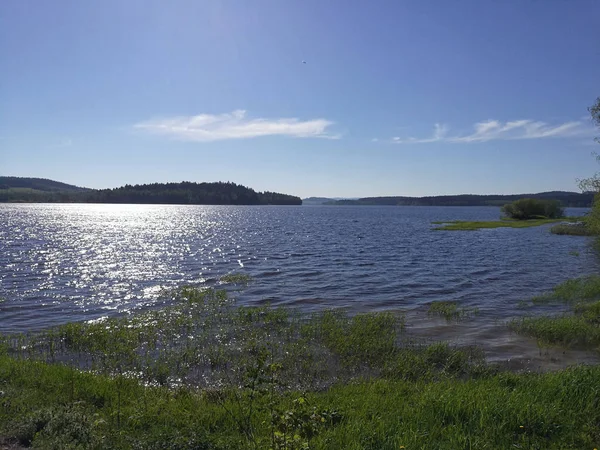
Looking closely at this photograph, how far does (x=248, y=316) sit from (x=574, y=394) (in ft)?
43.6

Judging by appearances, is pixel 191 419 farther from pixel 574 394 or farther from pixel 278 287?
pixel 278 287

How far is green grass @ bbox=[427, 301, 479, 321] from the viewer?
806 inches

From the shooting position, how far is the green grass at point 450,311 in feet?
→ 67.2

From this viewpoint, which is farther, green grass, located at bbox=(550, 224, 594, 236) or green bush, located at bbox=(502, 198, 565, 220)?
green bush, located at bbox=(502, 198, 565, 220)

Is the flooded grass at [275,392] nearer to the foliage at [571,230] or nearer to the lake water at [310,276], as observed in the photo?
the lake water at [310,276]

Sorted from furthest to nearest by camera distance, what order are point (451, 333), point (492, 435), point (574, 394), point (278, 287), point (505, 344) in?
point (278, 287), point (451, 333), point (505, 344), point (574, 394), point (492, 435)

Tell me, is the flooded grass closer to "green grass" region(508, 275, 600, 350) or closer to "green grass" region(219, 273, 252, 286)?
"green grass" region(508, 275, 600, 350)

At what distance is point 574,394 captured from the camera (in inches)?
371

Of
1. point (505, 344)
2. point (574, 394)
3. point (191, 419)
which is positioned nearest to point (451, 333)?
point (505, 344)

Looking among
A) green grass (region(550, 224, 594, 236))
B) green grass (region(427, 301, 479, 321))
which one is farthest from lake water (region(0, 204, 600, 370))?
green grass (region(550, 224, 594, 236))

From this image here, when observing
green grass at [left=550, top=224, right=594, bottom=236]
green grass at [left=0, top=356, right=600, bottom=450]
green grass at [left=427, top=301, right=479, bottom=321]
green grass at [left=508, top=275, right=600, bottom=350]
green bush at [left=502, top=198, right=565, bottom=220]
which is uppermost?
green bush at [left=502, top=198, right=565, bottom=220]

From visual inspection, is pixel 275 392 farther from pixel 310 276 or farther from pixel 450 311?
pixel 310 276

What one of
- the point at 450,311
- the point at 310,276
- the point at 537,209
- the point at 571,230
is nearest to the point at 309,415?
the point at 450,311

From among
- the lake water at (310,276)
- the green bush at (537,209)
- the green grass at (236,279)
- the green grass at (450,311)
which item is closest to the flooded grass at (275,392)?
the green grass at (450,311)
